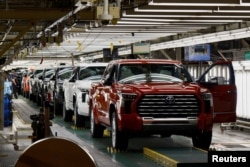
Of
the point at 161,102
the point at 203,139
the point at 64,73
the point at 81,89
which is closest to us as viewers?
the point at 161,102

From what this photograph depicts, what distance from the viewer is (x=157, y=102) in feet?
41.5

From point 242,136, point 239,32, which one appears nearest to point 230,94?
point 242,136

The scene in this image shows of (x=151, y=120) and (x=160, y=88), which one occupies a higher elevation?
(x=160, y=88)

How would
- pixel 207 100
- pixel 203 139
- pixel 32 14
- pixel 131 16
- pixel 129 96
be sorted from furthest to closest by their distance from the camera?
pixel 131 16 → pixel 32 14 → pixel 203 139 → pixel 207 100 → pixel 129 96

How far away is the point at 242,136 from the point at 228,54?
12196mm

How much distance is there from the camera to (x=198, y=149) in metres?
13.2

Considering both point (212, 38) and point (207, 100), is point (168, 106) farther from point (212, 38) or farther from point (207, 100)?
point (212, 38)

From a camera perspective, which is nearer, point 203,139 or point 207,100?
point 207,100

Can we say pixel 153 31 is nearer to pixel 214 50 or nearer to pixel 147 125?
pixel 214 50

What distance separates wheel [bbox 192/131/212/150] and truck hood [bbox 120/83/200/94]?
1027 millimetres

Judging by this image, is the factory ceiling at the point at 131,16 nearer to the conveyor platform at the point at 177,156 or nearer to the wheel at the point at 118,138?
the wheel at the point at 118,138

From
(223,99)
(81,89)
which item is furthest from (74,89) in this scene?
(223,99)

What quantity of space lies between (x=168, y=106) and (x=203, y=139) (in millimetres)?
1462

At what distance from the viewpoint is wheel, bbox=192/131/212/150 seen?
13.3m
